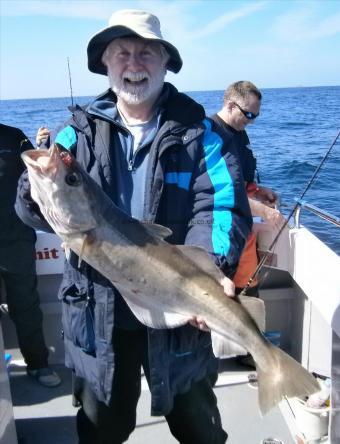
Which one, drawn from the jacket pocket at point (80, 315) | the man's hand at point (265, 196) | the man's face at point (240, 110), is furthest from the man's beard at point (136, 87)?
the man's hand at point (265, 196)

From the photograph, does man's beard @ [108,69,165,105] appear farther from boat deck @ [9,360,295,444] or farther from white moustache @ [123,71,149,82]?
boat deck @ [9,360,295,444]

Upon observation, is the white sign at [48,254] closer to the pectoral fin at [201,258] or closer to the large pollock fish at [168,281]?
the large pollock fish at [168,281]

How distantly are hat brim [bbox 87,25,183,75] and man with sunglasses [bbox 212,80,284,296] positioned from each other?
192 centimetres

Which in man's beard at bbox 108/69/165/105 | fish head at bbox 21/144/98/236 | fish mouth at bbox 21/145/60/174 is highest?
man's beard at bbox 108/69/165/105

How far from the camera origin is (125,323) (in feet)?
8.57

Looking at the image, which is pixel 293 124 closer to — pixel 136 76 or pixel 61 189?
pixel 136 76

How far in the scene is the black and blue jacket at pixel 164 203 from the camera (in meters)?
2.47

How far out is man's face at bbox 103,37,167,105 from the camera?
2543mm

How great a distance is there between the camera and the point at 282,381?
7.57ft

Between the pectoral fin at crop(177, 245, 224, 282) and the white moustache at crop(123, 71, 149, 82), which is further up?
the white moustache at crop(123, 71, 149, 82)

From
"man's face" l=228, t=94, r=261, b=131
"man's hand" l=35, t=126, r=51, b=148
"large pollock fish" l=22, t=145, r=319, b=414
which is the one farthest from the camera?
"man's face" l=228, t=94, r=261, b=131

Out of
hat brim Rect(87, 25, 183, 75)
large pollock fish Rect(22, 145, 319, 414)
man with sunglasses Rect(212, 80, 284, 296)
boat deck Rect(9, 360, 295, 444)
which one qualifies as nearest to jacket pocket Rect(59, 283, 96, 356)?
large pollock fish Rect(22, 145, 319, 414)

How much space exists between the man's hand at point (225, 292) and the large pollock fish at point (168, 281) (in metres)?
0.02

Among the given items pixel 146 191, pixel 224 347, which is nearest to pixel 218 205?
pixel 146 191
